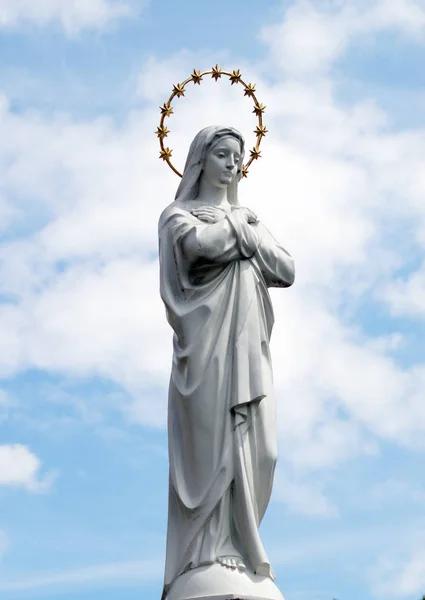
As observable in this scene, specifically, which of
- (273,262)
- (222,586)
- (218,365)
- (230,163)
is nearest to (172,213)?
(230,163)

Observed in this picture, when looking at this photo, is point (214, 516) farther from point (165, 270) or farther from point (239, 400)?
point (165, 270)

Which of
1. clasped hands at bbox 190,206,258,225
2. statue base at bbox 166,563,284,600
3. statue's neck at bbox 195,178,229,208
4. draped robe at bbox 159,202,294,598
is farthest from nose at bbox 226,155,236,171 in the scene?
statue base at bbox 166,563,284,600

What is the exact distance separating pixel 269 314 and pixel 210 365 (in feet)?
3.21

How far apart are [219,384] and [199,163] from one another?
7.97 ft

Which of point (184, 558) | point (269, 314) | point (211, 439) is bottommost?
point (184, 558)

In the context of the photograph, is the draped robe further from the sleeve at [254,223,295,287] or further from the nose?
the nose

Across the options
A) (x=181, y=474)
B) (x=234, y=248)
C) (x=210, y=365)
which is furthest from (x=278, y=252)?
(x=181, y=474)

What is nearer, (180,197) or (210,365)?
(210,365)

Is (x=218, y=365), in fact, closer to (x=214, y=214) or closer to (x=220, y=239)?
(x=220, y=239)

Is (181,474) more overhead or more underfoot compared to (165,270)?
more underfoot

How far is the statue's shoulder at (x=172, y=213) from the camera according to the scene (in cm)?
1412

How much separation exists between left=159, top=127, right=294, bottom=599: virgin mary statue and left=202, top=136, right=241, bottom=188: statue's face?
0.01 meters

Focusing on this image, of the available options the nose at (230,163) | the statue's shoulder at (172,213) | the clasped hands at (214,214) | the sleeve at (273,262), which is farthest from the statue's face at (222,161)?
the sleeve at (273,262)

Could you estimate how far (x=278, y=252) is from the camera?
1421cm
